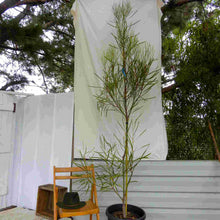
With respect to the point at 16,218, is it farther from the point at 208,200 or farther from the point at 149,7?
the point at 149,7

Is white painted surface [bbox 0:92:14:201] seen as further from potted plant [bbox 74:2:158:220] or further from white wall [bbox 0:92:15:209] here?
potted plant [bbox 74:2:158:220]

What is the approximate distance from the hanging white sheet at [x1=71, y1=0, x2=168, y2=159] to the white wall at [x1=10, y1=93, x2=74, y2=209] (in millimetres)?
353

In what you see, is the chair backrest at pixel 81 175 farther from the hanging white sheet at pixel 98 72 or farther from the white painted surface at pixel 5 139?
the white painted surface at pixel 5 139

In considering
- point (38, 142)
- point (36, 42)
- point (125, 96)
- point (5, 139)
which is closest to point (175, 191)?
point (125, 96)

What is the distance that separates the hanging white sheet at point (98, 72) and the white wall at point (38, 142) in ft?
1.16

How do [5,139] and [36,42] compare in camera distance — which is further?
[5,139]

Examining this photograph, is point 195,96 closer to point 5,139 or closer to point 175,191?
point 175,191

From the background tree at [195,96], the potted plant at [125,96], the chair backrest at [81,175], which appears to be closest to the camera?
the potted plant at [125,96]

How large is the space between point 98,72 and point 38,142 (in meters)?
1.30

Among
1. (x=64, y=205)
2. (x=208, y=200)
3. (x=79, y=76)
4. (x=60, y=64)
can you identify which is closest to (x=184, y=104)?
(x=208, y=200)

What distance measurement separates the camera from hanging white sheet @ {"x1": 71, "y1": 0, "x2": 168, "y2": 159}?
6.84ft

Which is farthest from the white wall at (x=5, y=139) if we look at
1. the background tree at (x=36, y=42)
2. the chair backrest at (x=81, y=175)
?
the chair backrest at (x=81, y=175)

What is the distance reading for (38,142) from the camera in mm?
2613

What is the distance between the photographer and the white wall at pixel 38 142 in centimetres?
245
